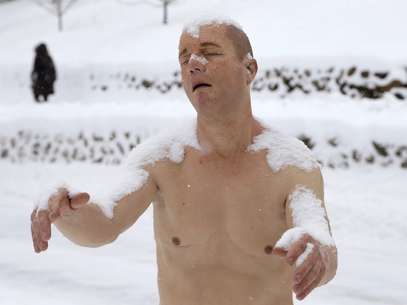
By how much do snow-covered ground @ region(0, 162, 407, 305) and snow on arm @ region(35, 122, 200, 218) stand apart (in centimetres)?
206

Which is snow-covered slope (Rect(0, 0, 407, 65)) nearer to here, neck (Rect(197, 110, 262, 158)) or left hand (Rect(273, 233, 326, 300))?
neck (Rect(197, 110, 262, 158))

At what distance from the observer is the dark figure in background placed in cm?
Result: 1152

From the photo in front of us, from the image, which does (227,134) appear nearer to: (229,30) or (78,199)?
(229,30)

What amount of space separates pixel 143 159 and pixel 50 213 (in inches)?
20.5

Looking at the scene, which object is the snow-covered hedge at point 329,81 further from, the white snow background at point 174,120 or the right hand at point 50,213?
the right hand at point 50,213

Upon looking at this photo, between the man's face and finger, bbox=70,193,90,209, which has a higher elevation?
the man's face

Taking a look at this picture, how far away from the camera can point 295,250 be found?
1396mm

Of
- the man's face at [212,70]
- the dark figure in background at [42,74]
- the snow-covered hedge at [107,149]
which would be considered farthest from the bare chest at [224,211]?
the dark figure in background at [42,74]

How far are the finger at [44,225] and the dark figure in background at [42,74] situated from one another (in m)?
→ 10.4

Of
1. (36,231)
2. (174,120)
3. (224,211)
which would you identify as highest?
(36,231)

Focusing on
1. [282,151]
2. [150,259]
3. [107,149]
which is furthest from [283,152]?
[107,149]

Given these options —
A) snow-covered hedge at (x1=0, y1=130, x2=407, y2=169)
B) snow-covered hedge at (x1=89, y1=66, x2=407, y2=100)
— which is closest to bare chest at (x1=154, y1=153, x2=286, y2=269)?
snow-covered hedge at (x1=0, y1=130, x2=407, y2=169)

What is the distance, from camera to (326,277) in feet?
4.92

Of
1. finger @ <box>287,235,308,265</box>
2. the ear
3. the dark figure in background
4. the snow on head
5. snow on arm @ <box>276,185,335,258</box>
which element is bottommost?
the dark figure in background
